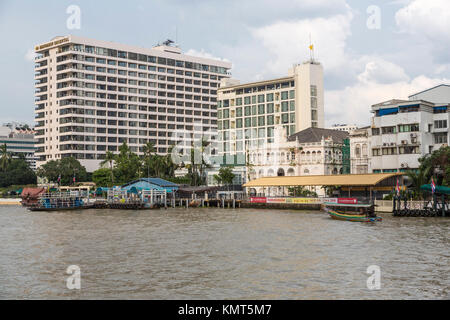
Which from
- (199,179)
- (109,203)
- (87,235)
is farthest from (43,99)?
(87,235)

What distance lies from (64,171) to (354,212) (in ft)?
383

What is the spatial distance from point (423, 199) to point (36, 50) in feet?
511

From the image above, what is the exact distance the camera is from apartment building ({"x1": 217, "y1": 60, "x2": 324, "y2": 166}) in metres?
168

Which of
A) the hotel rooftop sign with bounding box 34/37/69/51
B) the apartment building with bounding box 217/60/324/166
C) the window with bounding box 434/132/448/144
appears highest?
the hotel rooftop sign with bounding box 34/37/69/51

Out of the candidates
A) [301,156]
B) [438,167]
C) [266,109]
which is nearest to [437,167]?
[438,167]

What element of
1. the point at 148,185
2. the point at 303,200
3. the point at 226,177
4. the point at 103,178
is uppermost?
the point at 103,178

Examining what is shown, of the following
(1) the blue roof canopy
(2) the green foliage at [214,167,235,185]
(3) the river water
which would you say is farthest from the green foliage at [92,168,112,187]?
(3) the river water

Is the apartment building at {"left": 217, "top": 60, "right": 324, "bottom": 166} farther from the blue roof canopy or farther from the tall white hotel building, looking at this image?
the blue roof canopy

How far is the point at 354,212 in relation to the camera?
7469 cm

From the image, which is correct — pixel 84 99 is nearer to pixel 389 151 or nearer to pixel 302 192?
pixel 302 192

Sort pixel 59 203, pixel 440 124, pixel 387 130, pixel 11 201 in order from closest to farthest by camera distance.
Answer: pixel 440 124, pixel 387 130, pixel 59 203, pixel 11 201

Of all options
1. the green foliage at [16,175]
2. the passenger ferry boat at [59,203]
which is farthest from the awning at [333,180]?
Answer: the green foliage at [16,175]

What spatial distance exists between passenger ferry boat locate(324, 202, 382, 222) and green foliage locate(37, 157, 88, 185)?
109 meters
